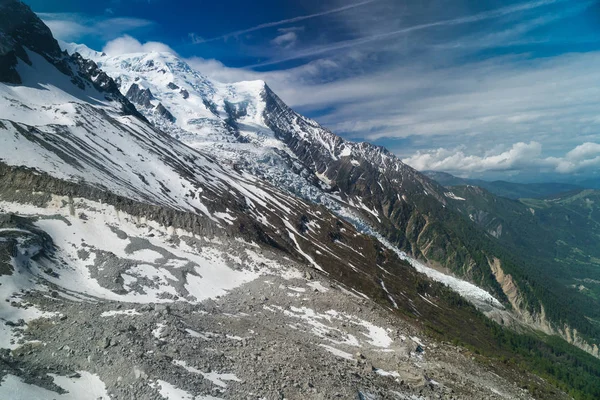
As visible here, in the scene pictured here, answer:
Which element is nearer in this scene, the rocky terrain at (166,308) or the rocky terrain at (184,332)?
the rocky terrain at (184,332)

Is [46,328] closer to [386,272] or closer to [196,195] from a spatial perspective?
[196,195]

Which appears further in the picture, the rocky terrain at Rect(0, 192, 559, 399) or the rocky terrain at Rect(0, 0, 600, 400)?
the rocky terrain at Rect(0, 0, 600, 400)

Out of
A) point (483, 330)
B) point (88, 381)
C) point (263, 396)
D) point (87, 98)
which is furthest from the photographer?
point (87, 98)

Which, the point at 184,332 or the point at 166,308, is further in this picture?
the point at 166,308

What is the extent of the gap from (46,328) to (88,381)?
8.95m

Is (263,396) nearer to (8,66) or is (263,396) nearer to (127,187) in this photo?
(127,187)

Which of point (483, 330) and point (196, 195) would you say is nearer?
point (196, 195)

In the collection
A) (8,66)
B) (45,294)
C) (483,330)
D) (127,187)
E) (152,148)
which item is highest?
(8,66)

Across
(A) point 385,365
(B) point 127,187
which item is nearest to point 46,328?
(A) point 385,365

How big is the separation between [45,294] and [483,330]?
648ft

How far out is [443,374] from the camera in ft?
151

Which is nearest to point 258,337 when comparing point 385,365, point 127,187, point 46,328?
point 385,365

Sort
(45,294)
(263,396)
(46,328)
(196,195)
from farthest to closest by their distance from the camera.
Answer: (196,195) < (45,294) < (46,328) < (263,396)

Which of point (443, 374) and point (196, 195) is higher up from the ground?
point (196, 195)
